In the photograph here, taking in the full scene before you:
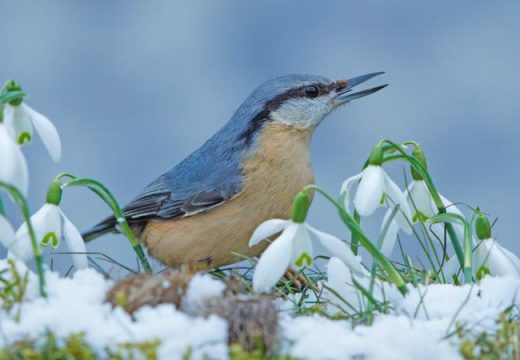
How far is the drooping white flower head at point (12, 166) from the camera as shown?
12.3ft

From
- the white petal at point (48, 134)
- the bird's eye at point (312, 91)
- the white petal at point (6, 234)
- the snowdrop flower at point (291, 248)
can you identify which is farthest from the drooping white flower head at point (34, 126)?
the bird's eye at point (312, 91)

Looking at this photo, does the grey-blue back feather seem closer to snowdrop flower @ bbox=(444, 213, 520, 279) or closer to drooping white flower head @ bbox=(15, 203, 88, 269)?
drooping white flower head @ bbox=(15, 203, 88, 269)

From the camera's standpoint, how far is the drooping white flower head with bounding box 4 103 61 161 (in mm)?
4336

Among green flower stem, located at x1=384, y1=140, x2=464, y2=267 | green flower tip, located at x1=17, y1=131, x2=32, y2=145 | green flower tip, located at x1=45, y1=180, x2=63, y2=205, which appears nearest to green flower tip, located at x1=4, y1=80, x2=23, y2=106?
green flower tip, located at x1=17, y1=131, x2=32, y2=145

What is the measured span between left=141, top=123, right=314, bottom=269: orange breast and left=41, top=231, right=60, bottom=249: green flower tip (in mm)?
1247

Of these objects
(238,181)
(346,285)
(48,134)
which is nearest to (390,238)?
(346,285)

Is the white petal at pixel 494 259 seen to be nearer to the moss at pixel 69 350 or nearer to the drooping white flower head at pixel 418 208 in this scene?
the drooping white flower head at pixel 418 208

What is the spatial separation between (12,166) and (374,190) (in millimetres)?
1518

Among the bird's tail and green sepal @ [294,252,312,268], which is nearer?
green sepal @ [294,252,312,268]

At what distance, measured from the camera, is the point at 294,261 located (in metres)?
4.02

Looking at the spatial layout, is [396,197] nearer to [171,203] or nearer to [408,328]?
[408,328]

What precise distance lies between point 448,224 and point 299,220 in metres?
1.05

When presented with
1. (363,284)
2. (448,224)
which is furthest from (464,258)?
(363,284)

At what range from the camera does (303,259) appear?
403 centimetres
